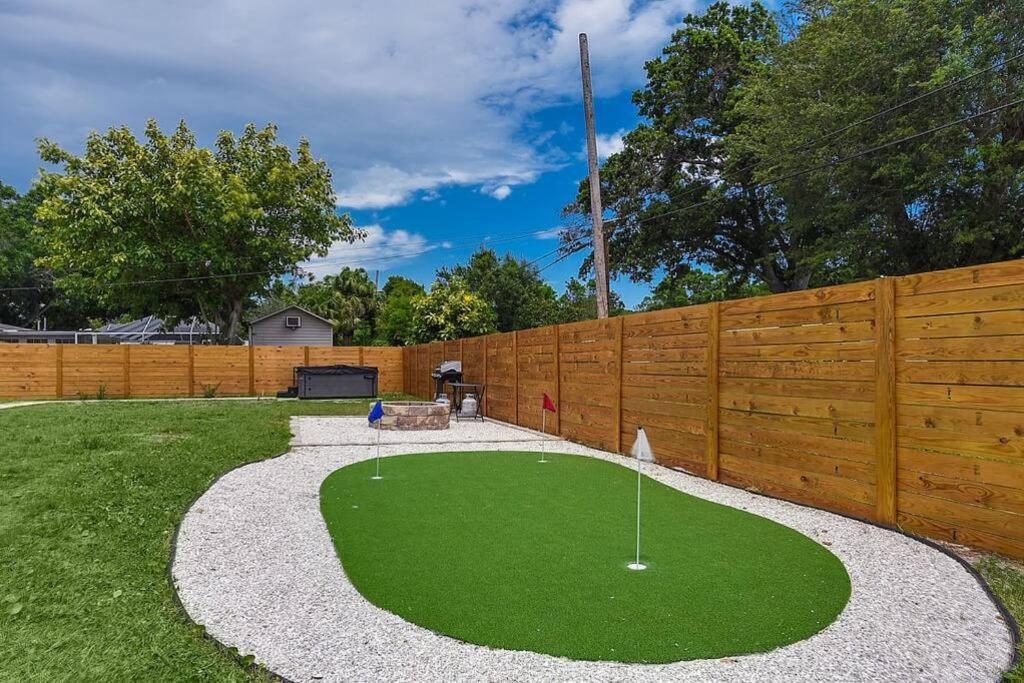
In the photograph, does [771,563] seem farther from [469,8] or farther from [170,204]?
[170,204]

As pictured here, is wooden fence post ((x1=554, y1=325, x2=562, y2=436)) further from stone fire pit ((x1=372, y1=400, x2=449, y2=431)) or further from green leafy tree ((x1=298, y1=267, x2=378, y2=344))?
green leafy tree ((x1=298, y1=267, x2=378, y2=344))

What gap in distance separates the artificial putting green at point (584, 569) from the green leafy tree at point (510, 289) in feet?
84.4

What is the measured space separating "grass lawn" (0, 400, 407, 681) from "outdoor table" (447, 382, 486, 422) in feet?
18.1

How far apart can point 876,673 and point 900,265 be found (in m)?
19.5

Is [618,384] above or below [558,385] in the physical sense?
above

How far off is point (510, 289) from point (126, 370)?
690 inches

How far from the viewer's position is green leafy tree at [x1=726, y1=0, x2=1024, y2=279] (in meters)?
14.9

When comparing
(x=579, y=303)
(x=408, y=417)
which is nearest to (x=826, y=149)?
(x=408, y=417)

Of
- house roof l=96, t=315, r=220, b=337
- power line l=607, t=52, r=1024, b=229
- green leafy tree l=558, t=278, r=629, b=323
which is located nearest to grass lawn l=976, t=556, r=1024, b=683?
power line l=607, t=52, r=1024, b=229

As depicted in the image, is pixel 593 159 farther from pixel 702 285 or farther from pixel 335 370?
pixel 702 285

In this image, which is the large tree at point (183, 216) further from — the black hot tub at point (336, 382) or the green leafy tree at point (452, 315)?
the black hot tub at point (336, 382)

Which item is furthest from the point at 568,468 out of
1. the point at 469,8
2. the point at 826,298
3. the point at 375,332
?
the point at 375,332

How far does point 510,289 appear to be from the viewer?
106 ft

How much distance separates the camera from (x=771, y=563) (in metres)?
4.34
